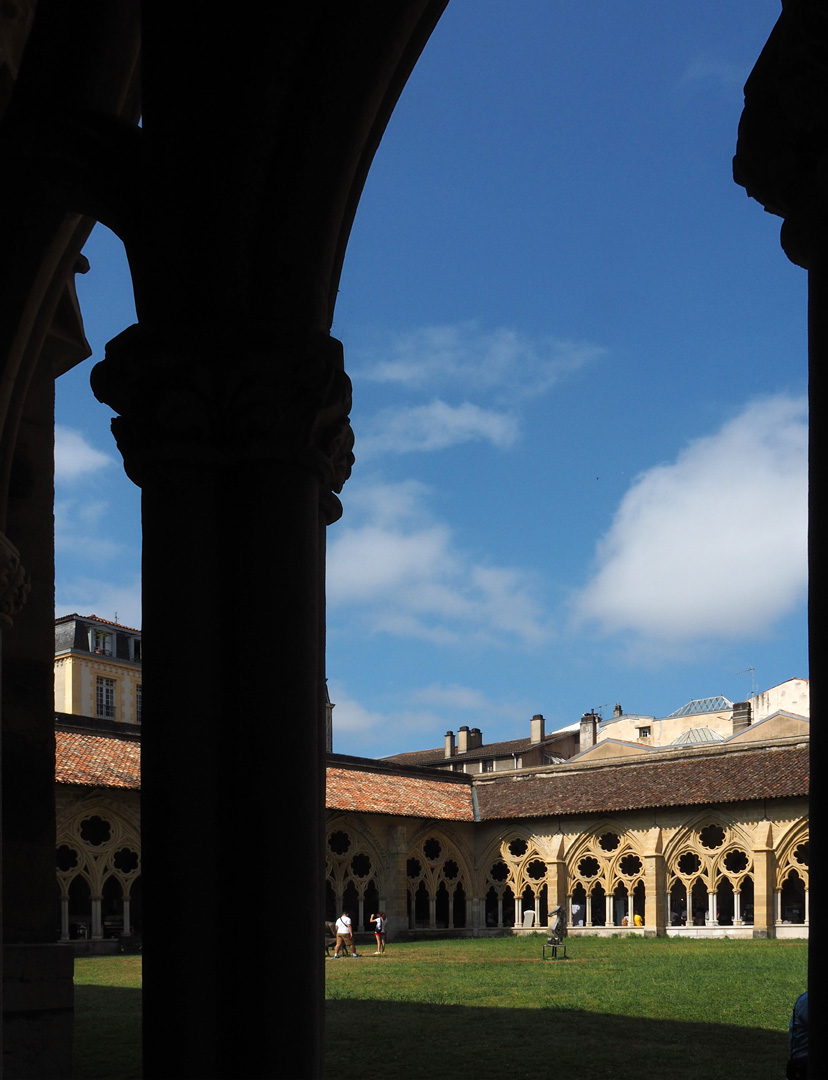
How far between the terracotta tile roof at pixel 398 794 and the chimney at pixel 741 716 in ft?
60.8

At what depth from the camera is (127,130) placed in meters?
4.22

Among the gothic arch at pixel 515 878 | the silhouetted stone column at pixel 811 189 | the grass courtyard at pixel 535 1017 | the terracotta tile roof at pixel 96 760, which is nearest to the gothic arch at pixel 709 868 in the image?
the gothic arch at pixel 515 878

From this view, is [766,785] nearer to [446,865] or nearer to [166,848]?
[446,865]

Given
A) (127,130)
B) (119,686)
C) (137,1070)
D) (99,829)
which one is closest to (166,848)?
(127,130)

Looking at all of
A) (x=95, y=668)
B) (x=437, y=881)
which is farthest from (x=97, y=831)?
(x=95, y=668)

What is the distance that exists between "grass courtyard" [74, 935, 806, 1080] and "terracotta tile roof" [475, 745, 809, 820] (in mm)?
8446

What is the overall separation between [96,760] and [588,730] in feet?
123

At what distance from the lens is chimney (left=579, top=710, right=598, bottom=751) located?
2408 inches

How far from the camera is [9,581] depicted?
18.2 feet

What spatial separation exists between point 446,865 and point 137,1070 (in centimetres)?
2689

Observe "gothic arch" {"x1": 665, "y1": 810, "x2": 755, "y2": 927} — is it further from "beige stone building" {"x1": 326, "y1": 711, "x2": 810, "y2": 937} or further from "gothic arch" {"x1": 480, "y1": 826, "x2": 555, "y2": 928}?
"gothic arch" {"x1": 480, "y1": 826, "x2": 555, "y2": 928}

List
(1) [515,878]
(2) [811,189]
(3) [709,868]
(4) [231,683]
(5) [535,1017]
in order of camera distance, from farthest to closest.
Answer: (1) [515,878]
(3) [709,868]
(5) [535,1017]
(4) [231,683]
(2) [811,189]

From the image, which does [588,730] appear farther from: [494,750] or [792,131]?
[792,131]

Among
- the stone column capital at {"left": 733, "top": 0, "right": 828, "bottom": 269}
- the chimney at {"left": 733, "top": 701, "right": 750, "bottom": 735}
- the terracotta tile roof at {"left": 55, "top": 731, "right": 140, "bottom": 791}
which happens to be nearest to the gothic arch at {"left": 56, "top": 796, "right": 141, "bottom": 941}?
the terracotta tile roof at {"left": 55, "top": 731, "right": 140, "bottom": 791}
